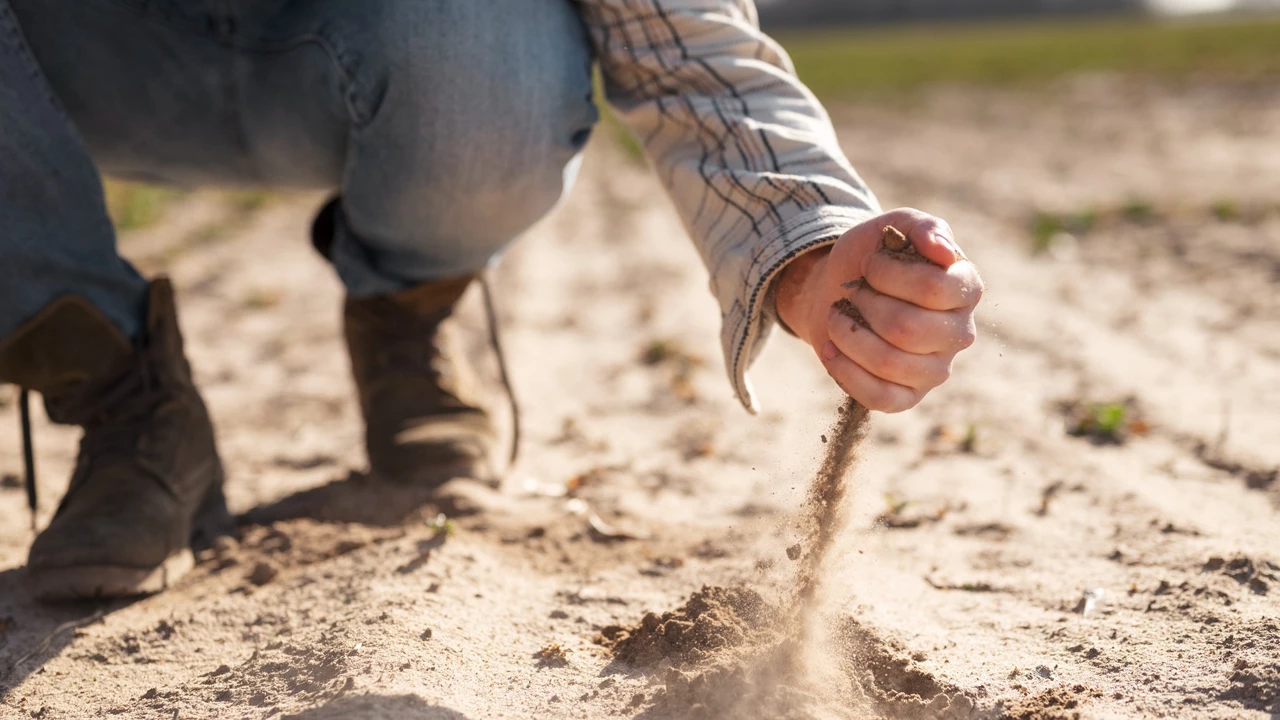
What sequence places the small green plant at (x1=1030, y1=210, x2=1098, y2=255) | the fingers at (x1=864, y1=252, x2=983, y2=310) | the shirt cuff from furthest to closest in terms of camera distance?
1. the small green plant at (x1=1030, y1=210, x2=1098, y2=255)
2. the shirt cuff
3. the fingers at (x1=864, y1=252, x2=983, y2=310)

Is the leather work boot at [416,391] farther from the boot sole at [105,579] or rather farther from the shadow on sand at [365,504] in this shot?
the boot sole at [105,579]

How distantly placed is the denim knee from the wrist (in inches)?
25.6

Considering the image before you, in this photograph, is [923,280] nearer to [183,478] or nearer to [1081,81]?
[183,478]

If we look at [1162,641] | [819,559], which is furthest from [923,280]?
[1162,641]

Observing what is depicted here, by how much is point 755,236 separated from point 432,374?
3.71 feet

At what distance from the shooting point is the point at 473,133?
6.82 feet

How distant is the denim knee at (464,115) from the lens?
2031 mm

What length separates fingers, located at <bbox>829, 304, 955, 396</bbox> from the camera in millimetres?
1459

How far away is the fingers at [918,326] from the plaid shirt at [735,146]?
0.68 feet

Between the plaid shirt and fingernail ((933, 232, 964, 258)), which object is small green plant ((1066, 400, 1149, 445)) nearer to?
the plaid shirt

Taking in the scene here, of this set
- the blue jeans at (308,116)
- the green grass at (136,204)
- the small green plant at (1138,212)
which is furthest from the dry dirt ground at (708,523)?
the green grass at (136,204)

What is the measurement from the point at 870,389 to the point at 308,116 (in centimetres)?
138

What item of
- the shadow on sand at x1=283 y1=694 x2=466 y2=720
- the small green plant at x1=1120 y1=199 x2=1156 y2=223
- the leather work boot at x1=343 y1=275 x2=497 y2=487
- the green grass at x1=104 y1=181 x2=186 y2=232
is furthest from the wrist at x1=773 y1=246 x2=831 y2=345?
the green grass at x1=104 y1=181 x2=186 y2=232

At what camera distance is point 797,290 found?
67.4 inches
